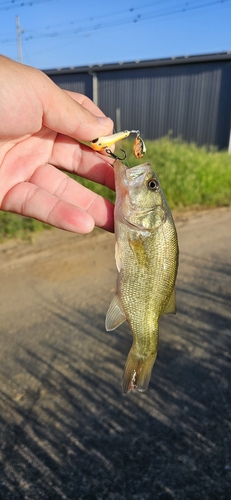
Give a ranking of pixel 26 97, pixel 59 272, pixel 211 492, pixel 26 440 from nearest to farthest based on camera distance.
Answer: pixel 26 97 → pixel 211 492 → pixel 26 440 → pixel 59 272

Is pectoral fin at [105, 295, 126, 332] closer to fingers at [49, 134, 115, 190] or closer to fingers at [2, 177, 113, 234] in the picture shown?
fingers at [2, 177, 113, 234]

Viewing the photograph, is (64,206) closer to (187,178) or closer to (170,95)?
(187,178)

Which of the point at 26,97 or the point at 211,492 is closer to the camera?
the point at 26,97

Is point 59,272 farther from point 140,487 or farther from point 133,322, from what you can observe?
point 133,322

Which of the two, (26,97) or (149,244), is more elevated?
(26,97)

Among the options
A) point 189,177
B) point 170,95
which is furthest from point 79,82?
point 189,177

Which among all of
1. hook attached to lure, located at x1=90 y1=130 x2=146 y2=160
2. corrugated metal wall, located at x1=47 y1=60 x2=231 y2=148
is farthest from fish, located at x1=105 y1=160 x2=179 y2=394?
corrugated metal wall, located at x1=47 y1=60 x2=231 y2=148

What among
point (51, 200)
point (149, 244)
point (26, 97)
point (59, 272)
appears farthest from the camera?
point (59, 272)

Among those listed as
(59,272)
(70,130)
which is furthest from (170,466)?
(59,272)
